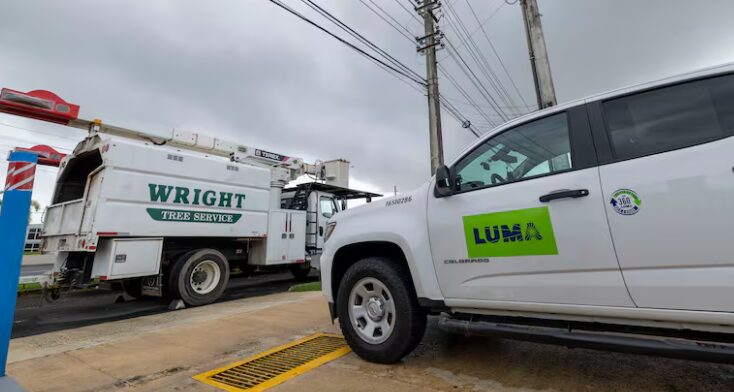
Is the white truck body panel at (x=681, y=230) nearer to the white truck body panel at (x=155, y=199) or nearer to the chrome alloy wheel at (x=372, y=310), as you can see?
the chrome alloy wheel at (x=372, y=310)

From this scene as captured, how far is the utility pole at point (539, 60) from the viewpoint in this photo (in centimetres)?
787

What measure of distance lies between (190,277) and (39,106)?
4566mm

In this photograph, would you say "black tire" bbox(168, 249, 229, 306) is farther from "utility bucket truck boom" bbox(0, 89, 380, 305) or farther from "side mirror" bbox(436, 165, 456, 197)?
"side mirror" bbox(436, 165, 456, 197)

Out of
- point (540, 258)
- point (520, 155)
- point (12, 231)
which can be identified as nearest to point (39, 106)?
point (12, 231)

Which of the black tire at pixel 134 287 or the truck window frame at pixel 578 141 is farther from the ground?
the truck window frame at pixel 578 141

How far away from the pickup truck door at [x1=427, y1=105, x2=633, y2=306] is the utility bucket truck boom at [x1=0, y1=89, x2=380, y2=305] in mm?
3445

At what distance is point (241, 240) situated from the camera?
332 inches

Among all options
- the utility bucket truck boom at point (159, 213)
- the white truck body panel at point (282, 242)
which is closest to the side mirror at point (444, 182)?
the utility bucket truck boom at point (159, 213)

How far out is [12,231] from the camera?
2785mm

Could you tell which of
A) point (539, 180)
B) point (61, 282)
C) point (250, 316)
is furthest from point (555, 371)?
point (61, 282)

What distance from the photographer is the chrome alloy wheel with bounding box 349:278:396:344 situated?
317 cm

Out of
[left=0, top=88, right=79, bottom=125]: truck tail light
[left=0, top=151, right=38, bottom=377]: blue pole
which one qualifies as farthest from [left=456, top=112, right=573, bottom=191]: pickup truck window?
[left=0, top=88, right=79, bottom=125]: truck tail light

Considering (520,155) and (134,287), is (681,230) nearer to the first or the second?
(520,155)

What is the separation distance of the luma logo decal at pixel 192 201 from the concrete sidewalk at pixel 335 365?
2529 mm
